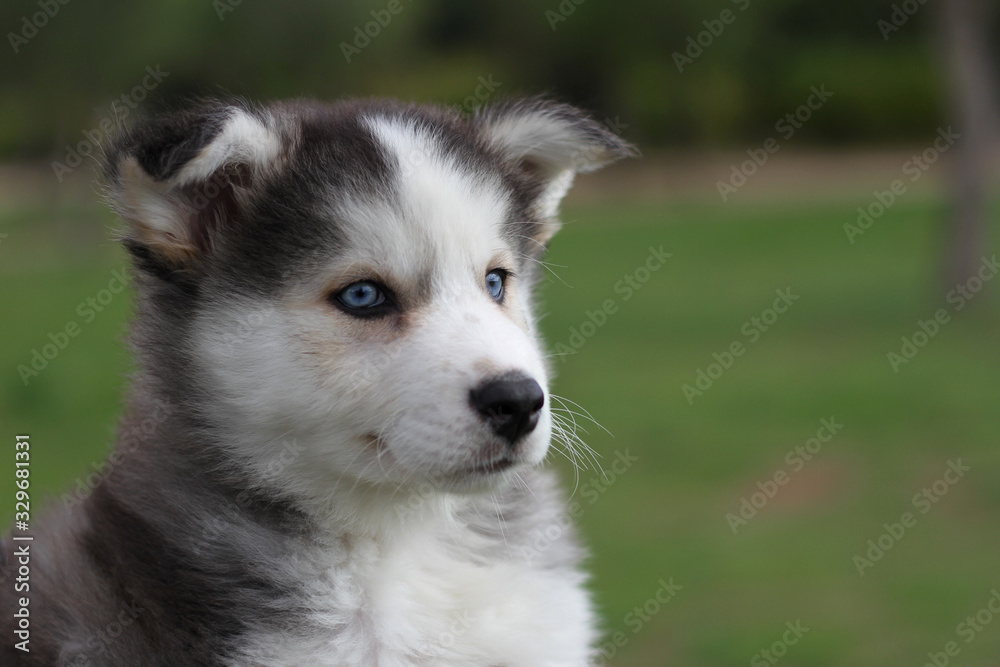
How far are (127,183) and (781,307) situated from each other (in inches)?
579

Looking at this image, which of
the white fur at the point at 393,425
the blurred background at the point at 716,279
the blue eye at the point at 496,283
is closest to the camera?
the white fur at the point at 393,425

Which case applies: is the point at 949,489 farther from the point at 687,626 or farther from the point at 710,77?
the point at 710,77

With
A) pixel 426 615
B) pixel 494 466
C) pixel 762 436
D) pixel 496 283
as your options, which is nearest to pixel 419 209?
pixel 496 283

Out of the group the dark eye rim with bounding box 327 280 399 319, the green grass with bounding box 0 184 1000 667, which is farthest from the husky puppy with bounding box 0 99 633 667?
the green grass with bounding box 0 184 1000 667

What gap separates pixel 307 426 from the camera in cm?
358

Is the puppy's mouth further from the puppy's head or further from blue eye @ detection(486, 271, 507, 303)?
blue eye @ detection(486, 271, 507, 303)

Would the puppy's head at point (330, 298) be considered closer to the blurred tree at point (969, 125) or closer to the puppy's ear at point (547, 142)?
the puppy's ear at point (547, 142)

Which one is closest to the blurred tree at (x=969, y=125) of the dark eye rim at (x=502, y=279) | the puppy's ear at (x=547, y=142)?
the puppy's ear at (x=547, y=142)

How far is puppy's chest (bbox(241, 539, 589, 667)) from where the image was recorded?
3.53m

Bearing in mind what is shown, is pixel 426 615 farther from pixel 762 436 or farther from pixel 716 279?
pixel 716 279

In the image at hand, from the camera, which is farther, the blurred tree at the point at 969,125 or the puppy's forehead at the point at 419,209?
the blurred tree at the point at 969,125

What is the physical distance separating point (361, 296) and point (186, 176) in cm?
68

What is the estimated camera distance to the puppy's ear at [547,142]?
14.1 ft

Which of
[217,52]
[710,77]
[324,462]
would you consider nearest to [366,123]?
[324,462]
